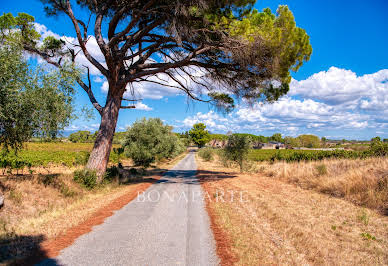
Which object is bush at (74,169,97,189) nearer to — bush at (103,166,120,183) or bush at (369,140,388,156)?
bush at (103,166,120,183)

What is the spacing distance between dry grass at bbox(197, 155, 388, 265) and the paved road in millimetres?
560

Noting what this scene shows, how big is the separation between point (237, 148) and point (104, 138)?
12881 millimetres

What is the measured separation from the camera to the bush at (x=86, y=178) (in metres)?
11.0

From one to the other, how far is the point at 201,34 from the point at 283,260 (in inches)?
434

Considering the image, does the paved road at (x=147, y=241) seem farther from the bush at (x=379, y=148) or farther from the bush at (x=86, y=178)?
the bush at (x=379, y=148)

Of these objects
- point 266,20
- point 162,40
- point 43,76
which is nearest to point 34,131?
point 43,76

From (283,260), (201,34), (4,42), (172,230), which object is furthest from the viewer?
(201,34)

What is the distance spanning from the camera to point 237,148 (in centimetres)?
2194

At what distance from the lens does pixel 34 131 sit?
26.7 ft

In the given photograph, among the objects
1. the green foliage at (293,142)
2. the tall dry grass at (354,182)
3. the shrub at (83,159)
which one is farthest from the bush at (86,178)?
the green foliage at (293,142)

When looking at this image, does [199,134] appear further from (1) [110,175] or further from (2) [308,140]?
(1) [110,175]

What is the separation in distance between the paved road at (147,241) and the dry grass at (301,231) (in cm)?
56

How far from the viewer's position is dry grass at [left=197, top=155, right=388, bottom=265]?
4.66 meters

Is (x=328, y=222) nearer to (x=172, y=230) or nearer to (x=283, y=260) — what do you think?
(x=283, y=260)
